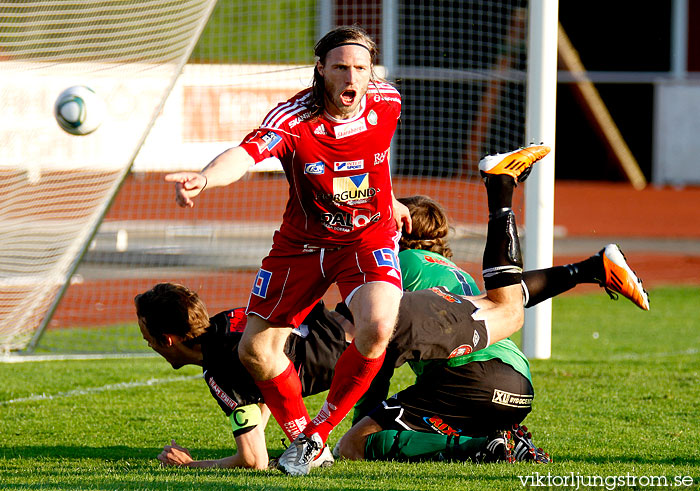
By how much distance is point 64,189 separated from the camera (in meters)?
9.12

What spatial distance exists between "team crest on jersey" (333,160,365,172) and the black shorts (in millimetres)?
1029

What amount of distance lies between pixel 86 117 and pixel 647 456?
15.0 ft

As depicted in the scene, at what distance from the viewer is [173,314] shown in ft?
14.7

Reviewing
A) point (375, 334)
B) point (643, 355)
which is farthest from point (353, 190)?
point (643, 355)

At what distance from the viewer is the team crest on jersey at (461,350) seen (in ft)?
14.9

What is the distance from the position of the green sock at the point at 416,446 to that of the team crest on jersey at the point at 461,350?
0.41 metres

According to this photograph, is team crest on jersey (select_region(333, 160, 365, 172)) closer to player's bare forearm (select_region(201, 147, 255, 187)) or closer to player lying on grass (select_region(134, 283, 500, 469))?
player's bare forearm (select_region(201, 147, 255, 187))

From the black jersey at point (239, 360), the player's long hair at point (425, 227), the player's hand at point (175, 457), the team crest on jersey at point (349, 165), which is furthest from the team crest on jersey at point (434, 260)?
the player's hand at point (175, 457)

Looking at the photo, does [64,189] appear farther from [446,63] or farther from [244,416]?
[446,63]

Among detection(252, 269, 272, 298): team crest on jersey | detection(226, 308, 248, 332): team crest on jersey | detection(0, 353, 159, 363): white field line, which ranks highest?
detection(252, 269, 272, 298): team crest on jersey

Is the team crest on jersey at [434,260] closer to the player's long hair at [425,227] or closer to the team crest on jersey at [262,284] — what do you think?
the player's long hair at [425,227]

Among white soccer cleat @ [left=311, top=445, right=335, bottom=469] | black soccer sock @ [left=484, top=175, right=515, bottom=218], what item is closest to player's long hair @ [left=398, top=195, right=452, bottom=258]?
black soccer sock @ [left=484, top=175, right=515, bottom=218]

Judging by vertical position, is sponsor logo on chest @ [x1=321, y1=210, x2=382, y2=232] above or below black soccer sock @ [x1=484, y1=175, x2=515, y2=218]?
below

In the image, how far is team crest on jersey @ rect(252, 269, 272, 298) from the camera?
4.59 m
